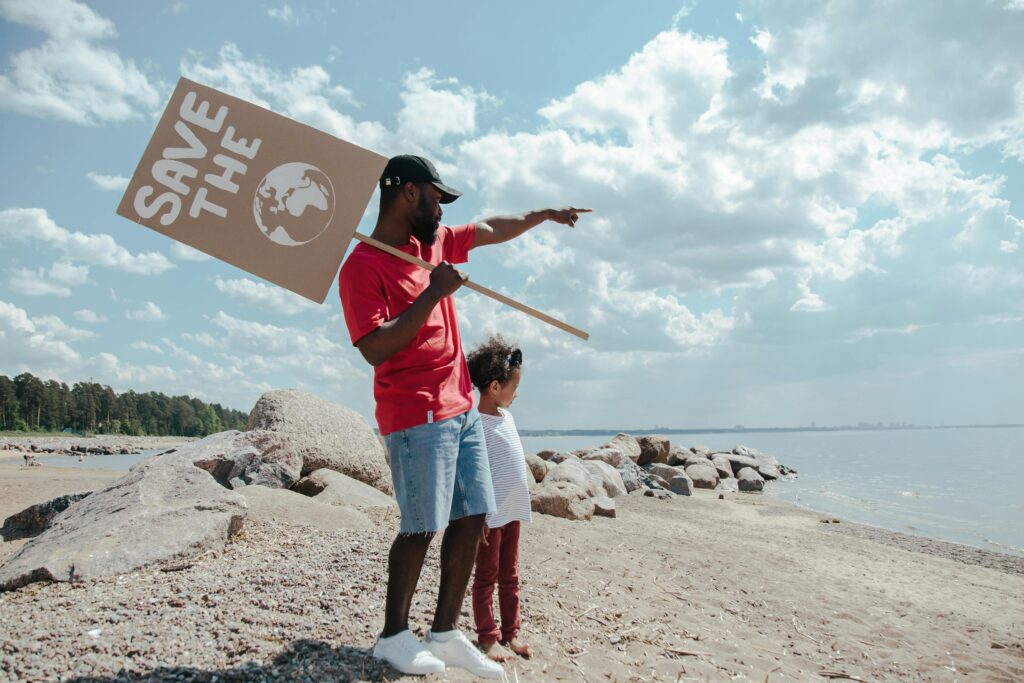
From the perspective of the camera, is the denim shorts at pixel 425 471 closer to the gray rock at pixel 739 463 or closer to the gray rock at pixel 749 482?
the gray rock at pixel 749 482

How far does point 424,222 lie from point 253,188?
1.11 m

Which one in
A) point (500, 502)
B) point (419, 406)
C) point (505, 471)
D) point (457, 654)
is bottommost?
point (457, 654)

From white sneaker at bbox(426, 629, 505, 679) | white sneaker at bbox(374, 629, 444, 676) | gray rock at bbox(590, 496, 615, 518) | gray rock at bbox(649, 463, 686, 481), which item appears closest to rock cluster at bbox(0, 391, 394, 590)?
white sneaker at bbox(374, 629, 444, 676)

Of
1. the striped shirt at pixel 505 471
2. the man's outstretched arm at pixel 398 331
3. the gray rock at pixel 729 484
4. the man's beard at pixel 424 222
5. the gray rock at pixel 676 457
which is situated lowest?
the gray rock at pixel 729 484

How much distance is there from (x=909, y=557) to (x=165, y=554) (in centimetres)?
988

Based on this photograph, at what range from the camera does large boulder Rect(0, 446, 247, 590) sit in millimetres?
4043

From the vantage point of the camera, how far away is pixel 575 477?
37.3ft

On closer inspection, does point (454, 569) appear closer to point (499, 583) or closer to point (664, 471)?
point (499, 583)

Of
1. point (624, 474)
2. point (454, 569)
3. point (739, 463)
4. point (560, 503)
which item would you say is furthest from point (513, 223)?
point (739, 463)

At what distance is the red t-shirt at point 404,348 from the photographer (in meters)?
2.85

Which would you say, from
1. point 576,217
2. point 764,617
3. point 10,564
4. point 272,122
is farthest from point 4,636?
point 764,617

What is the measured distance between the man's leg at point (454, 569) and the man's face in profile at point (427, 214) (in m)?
1.38

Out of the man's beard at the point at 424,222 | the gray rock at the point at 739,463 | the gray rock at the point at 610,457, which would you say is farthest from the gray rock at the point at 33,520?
the gray rock at the point at 739,463

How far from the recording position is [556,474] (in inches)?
446
